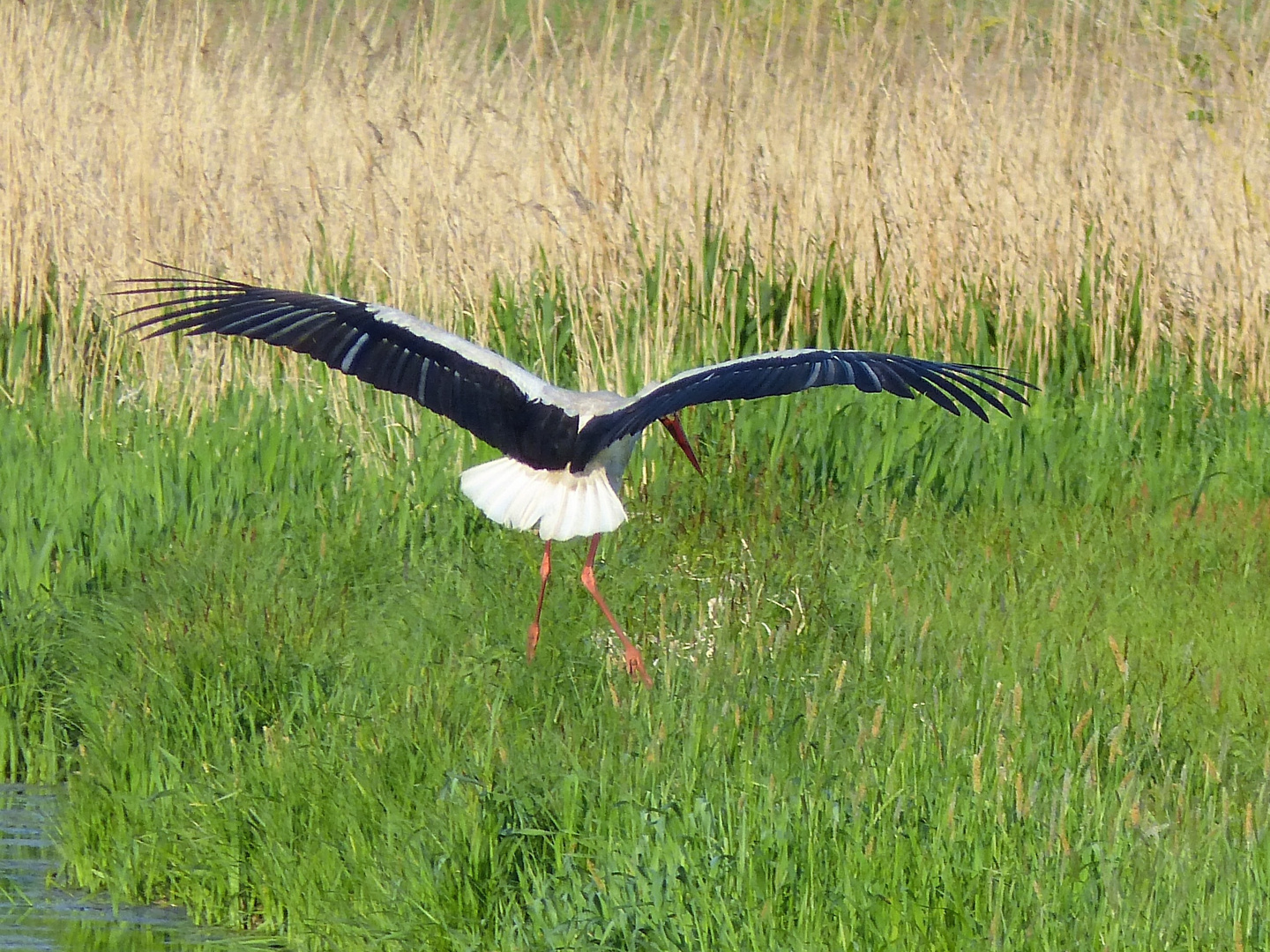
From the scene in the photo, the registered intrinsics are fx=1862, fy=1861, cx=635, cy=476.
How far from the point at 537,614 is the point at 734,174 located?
125 inches

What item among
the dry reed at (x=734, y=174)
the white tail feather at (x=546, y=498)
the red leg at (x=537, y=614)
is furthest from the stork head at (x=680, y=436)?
the dry reed at (x=734, y=174)

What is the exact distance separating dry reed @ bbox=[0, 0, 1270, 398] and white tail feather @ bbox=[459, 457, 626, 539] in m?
1.73

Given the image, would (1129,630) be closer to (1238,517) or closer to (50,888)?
(1238,517)

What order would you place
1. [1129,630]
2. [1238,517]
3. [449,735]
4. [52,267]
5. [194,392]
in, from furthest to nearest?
[52,267], [194,392], [1238,517], [1129,630], [449,735]

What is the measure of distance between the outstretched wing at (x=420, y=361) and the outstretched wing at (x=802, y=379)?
56 centimetres

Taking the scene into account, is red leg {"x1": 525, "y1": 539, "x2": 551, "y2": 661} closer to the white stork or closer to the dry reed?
the white stork

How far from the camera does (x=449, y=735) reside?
4320mm

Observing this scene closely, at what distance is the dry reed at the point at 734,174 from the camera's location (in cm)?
758

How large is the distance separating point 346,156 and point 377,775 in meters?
6.42

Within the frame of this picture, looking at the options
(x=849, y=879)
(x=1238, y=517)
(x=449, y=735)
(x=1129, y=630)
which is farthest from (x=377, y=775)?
(x=1238, y=517)

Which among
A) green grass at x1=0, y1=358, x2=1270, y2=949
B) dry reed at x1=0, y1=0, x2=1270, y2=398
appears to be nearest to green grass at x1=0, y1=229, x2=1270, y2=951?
green grass at x1=0, y1=358, x2=1270, y2=949

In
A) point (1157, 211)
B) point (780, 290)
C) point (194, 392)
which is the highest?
point (1157, 211)

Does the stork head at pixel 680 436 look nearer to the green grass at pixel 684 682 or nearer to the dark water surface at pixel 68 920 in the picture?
the green grass at pixel 684 682

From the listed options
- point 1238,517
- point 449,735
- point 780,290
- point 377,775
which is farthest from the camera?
point 780,290
